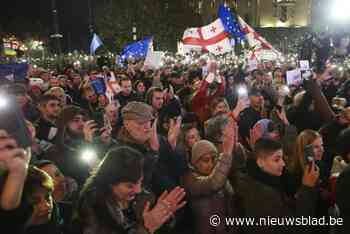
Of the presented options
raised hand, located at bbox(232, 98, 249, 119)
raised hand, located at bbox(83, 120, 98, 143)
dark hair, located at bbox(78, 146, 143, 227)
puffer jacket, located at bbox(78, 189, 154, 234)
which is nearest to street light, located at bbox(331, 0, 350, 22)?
raised hand, located at bbox(232, 98, 249, 119)

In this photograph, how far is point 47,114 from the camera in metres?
6.47

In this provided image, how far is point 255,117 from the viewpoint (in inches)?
300

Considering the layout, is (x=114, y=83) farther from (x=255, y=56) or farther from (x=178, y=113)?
(x=255, y=56)

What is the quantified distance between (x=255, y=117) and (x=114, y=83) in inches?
147

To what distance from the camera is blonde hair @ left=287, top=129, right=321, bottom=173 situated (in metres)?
4.83

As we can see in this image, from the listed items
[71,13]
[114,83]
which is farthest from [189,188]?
[71,13]

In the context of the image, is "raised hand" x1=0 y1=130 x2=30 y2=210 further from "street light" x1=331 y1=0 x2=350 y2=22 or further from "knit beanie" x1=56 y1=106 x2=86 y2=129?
"street light" x1=331 y1=0 x2=350 y2=22

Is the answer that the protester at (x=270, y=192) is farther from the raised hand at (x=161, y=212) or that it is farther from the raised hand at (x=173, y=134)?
the raised hand at (x=173, y=134)

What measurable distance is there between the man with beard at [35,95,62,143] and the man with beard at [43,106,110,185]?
25.5 inches

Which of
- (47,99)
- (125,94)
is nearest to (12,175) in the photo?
(47,99)

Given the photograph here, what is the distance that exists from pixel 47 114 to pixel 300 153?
126 inches

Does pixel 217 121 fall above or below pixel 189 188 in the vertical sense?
above

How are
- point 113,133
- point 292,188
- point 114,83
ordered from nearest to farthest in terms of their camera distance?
point 292,188, point 113,133, point 114,83

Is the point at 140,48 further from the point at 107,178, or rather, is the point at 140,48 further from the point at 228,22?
the point at 107,178
